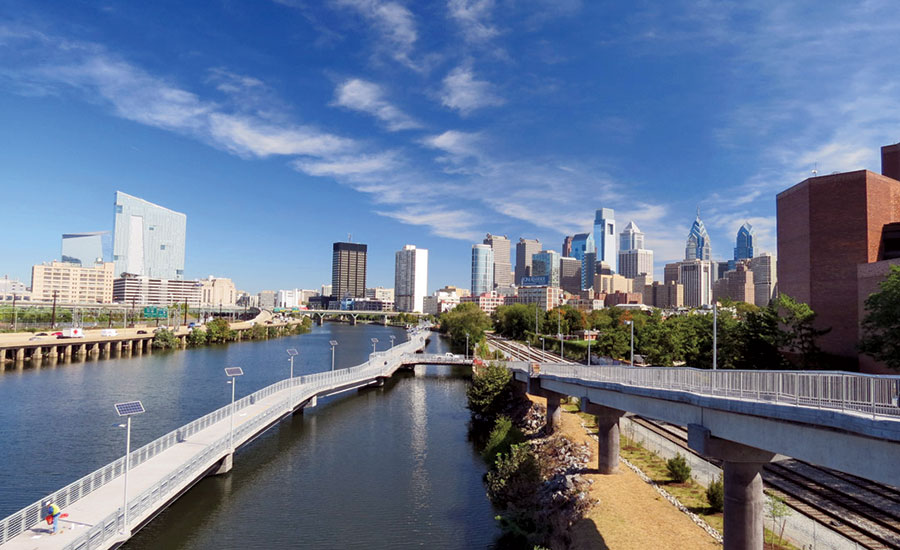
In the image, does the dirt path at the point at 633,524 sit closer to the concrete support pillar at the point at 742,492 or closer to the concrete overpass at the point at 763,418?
the concrete support pillar at the point at 742,492

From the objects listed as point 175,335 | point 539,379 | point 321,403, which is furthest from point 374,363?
point 175,335

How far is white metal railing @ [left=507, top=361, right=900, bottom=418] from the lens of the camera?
1410cm

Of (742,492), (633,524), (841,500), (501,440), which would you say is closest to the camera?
(742,492)

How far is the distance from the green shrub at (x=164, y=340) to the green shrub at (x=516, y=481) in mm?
113370

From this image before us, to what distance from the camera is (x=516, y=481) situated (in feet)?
107

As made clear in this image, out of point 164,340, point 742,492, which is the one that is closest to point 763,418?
point 742,492

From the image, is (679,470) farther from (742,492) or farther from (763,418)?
(763,418)

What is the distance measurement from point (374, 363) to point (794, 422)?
6728 centimetres

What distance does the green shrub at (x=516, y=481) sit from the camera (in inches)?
1246

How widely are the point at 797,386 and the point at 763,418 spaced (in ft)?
6.39

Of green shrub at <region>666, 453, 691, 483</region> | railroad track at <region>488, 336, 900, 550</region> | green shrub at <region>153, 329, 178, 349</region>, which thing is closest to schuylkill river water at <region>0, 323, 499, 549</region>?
→ green shrub at <region>666, 453, 691, 483</region>

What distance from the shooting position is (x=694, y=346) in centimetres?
6391

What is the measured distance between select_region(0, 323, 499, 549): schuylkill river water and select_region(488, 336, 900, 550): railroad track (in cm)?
1590

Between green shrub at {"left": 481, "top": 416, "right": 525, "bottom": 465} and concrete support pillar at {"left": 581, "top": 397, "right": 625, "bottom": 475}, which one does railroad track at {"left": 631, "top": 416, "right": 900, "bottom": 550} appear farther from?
green shrub at {"left": 481, "top": 416, "right": 525, "bottom": 465}
